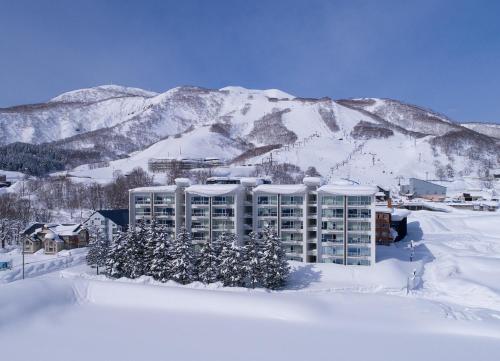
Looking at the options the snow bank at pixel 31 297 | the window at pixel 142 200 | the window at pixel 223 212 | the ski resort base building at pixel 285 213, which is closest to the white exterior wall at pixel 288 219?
the ski resort base building at pixel 285 213

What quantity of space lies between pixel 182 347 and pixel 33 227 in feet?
97.4

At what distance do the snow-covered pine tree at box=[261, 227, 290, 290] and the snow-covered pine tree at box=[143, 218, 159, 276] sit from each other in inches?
284

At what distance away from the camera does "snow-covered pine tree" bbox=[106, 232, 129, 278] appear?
85.1 feet

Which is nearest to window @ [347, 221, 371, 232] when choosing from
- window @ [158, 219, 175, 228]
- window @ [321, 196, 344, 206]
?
window @ [321, 196, 344, 206]

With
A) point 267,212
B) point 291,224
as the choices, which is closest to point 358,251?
point 291,224

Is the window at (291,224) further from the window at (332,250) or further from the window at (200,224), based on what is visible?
the window at (200,224)

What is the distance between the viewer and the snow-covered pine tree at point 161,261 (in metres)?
24.7

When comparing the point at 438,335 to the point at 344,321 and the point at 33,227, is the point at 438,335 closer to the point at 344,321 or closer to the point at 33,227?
the point at 344,321

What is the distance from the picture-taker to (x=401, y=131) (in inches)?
5704

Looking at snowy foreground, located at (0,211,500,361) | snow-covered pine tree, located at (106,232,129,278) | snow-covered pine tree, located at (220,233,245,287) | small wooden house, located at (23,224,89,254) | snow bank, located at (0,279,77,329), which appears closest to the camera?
snowy foreground, located at (0,211,500,361)

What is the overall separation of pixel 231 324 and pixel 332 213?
49.4ft

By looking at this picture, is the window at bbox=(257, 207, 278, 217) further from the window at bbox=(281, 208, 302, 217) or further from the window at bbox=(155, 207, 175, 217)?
the window at bbox=(155, 207, 175, 217)

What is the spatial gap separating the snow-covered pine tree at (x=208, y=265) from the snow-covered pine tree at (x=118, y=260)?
522 cm

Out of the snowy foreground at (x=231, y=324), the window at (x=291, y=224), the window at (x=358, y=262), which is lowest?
the window at (x=358, y=262)
